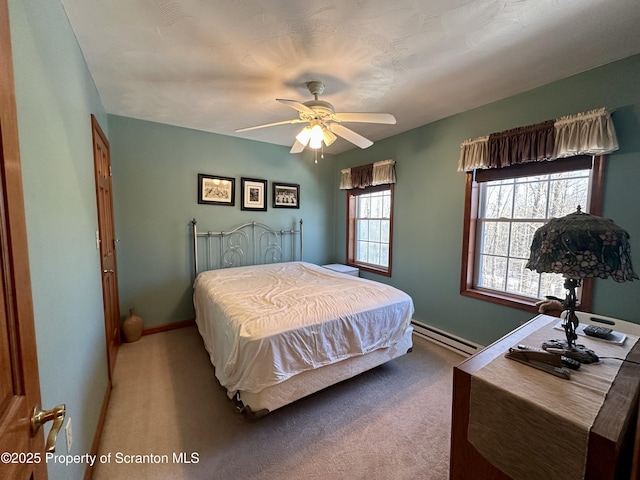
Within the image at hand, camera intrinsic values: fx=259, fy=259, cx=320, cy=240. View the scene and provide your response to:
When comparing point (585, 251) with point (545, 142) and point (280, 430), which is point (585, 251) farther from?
point (280, 430)

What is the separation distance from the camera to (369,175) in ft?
12.8

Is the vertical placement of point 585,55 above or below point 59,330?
above

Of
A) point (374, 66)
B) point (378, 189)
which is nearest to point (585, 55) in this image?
point (374, 66)

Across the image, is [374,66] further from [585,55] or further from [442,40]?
[585,55]

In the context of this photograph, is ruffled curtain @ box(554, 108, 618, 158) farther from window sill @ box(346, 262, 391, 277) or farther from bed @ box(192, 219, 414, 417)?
window sill @ box(346, 262, 391, 277)

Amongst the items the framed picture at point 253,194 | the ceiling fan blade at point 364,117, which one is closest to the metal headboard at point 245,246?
the framed picture at point 253,194

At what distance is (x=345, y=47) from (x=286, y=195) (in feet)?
8.51

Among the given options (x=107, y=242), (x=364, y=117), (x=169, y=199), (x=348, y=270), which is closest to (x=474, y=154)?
(x=364, y=117)

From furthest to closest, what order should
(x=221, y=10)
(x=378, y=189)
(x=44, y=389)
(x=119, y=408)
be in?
(x=378, y=189) → (x=119, y=408) → (x=221, y=10) → (x=44, y=389)

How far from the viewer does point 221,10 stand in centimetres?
150

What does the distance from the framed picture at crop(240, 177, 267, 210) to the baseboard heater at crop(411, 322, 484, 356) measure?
2.78 m

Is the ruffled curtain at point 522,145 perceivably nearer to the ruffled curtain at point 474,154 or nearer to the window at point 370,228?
the ruffled curtain at point 474,154

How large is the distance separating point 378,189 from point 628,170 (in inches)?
96.8

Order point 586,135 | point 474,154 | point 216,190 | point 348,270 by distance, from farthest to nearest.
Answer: point 348,270 → point 216,190 → point 474,154 → point 586,135
